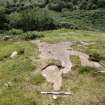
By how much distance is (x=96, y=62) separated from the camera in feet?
84.9

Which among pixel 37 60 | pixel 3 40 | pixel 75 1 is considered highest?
pixel 37 60

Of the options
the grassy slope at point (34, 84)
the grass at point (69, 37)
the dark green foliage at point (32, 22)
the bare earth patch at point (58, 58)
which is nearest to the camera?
the grassy slope at point (34, 84)

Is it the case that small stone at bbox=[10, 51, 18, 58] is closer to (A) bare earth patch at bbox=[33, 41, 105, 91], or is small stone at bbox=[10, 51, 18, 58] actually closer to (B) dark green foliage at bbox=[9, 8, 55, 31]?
(A) bare earth patch at bbox=[33, 41, 105, 91]

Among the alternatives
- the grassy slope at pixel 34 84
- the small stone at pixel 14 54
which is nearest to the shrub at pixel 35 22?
the small stone at pixel 14 54

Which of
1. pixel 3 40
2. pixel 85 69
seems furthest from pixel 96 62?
pixel 3 40

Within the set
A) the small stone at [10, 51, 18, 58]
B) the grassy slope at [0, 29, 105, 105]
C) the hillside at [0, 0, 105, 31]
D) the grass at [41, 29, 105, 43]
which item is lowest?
the hillside at [0, 0, 105, 31]

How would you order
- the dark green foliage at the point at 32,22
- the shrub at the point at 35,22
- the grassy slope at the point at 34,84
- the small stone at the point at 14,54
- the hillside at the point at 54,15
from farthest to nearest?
1. the hillside at the point at 54,15
2. the dark green foliage at the point at 32,22
3. the shrub at the point at 35,22
4. the small stone at the point at 14,54
5. the grassy slope at the point at 34,84

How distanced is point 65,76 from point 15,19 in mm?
86267

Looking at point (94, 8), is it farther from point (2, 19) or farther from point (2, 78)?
point (2, 78)

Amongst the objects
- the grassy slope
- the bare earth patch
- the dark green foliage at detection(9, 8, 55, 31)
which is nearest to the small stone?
the grassy slope

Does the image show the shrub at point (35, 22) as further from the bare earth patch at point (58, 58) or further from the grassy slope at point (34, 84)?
the grassy slope at point (34, 84)

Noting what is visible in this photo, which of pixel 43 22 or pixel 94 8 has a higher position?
pixel 43 22

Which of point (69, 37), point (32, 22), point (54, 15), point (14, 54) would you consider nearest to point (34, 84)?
point (14, 54)

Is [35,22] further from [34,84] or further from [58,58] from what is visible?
[34,84]
